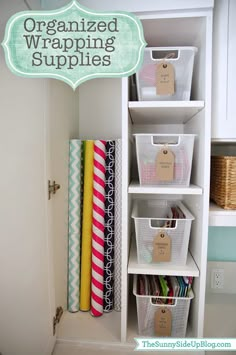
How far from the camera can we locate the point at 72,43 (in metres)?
0.43

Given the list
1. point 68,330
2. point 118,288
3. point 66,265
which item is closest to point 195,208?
point 118,288

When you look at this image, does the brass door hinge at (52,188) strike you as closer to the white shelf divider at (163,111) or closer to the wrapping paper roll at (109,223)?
the wrapping paper roll at (109,223)

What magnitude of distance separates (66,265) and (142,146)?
72 cm

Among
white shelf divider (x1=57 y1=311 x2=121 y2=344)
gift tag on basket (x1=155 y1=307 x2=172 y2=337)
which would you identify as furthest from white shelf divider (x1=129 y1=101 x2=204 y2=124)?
white shelf divider (x1=57 y1=311 x2=121 y2=344)

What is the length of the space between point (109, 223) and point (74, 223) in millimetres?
178

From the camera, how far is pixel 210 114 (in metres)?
0.83

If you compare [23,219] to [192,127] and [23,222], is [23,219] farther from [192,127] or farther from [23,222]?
[192,127]

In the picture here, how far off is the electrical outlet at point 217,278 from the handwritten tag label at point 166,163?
0.70 meters

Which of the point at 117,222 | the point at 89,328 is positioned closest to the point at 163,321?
the point at 89,328

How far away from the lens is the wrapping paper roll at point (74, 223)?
1.14 m

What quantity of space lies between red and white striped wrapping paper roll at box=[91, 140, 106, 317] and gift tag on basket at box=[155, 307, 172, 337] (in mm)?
329

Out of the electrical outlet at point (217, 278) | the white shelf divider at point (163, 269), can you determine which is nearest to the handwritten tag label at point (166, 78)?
the white shelf divider at point (163, 269)

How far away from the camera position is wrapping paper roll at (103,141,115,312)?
1.15 metres

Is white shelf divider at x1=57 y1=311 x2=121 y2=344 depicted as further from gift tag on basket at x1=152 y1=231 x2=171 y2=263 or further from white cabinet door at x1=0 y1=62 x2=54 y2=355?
gift tag on basket at x1=152 y1=231 x2=171 y2=263
